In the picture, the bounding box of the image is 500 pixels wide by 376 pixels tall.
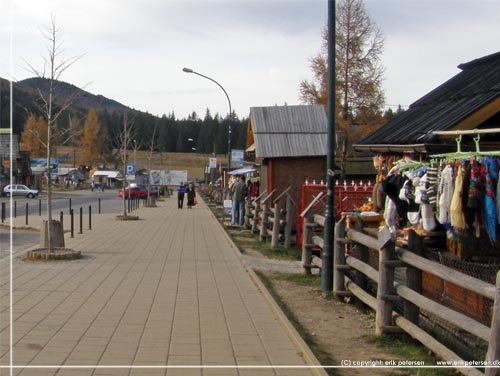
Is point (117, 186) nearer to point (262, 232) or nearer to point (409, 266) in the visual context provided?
point (262, 232)

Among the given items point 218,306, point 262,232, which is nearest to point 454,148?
point 218,306

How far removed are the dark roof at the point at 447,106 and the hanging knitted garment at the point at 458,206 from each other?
143 centimetres

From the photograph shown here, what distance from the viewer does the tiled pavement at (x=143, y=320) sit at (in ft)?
20.4

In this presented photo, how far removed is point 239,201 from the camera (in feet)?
81.5

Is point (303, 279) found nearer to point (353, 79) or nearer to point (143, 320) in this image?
point (143, 320)

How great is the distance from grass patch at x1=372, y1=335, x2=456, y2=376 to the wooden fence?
12 centimetres

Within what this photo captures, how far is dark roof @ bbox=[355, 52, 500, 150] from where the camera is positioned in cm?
890

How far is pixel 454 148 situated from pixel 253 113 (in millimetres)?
14967

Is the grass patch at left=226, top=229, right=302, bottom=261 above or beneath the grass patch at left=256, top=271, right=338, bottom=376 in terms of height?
beneath

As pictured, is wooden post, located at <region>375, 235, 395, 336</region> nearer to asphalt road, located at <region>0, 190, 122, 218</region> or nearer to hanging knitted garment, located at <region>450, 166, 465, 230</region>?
hanging knitted garment, located at <region>450, 166, 465, 230</region>

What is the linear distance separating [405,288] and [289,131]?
15774mm

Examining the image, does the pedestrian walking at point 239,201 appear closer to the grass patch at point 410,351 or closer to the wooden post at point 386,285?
the wooden post at point 386,285

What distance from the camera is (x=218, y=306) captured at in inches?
359

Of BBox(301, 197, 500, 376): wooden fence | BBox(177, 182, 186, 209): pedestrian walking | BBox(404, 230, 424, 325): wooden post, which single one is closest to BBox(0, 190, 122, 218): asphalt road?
BBox(177, 182, 186, 209): pedestrian walking
